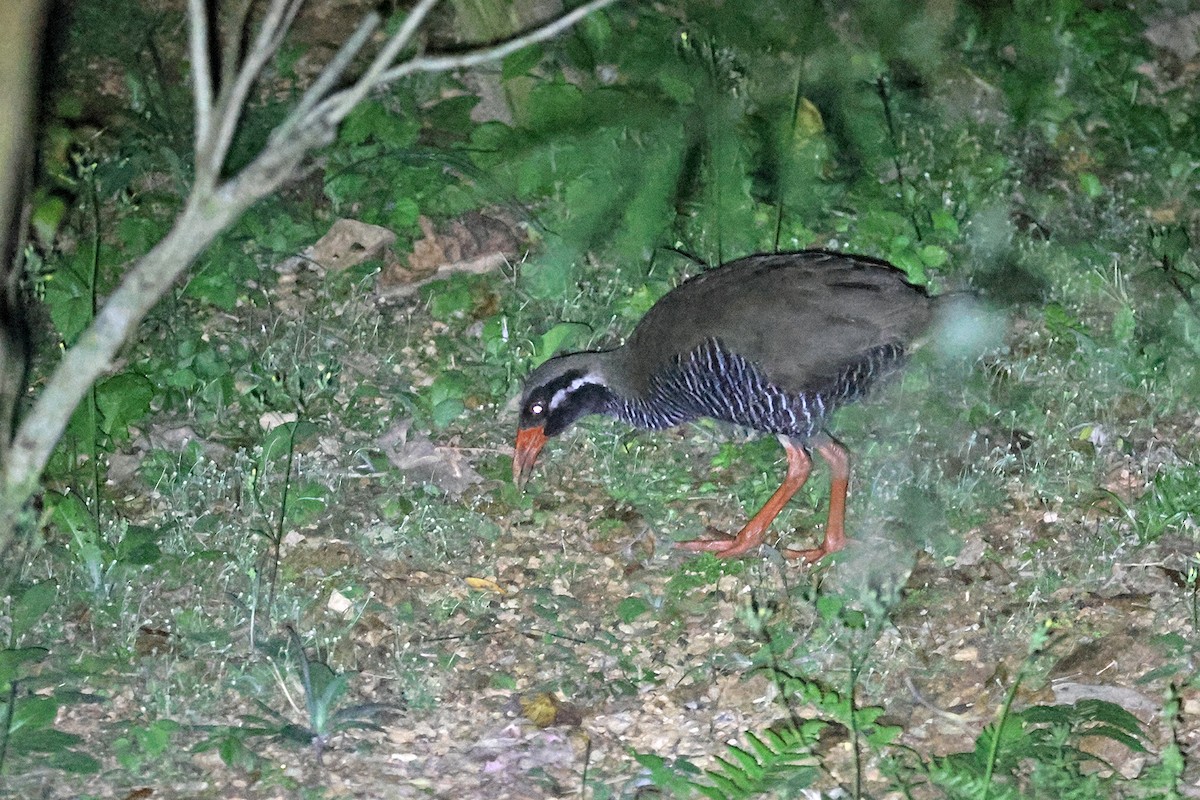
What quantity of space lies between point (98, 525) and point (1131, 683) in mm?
3492

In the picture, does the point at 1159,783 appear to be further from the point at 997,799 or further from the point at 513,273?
the point at 513,273

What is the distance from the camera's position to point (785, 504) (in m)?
4.98

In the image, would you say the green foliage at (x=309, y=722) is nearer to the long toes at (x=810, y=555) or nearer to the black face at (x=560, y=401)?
the black face at (x=560, y=401)

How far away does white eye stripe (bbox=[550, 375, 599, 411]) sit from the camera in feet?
16.2

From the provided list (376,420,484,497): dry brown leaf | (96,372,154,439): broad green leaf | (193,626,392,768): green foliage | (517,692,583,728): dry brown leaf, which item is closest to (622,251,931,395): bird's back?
(376,420,484,497): dry brown leaf

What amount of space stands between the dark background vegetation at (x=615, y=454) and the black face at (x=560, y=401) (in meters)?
0.32

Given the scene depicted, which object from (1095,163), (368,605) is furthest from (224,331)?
(1095,163)

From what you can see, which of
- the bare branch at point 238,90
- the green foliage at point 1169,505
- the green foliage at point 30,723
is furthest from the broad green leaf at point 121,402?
the green foliage at point 1169,505

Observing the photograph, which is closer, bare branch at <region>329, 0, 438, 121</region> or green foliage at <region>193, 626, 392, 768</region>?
bare branch at <region>329, 0, 438, 121</region>

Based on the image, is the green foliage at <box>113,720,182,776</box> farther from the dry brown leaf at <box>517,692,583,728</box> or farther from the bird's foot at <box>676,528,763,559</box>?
the bird's foot at <box>676,528,763,559</box>

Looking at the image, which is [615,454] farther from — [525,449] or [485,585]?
[485,585]

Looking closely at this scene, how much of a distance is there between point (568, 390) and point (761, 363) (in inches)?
31.2

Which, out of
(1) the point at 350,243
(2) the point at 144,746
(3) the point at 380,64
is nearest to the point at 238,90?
(3) the point at 380,64

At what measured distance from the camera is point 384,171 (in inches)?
250
